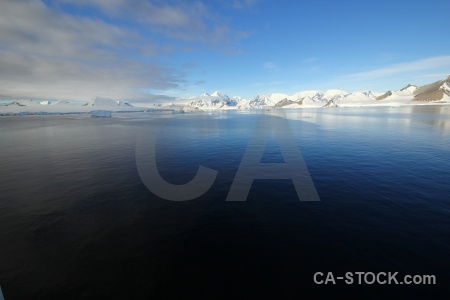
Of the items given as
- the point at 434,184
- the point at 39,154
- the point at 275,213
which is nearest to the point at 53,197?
the point at 275,213

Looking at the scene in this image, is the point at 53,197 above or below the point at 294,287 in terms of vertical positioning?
above

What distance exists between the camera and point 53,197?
70.3 ft

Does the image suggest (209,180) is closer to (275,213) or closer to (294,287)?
(275,213)

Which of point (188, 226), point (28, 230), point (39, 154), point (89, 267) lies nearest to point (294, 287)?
point (188, 226)

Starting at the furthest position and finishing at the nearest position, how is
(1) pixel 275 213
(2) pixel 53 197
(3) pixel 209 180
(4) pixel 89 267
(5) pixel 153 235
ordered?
1. (3) pixel 209 180
2. (2) pixel 53 197
3. (1) pixel 275 213
4. (5) pixel 153 235
5. (4) pixel 89 267

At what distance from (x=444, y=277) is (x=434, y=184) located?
1631 cm

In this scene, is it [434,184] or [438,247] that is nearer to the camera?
[438,247]

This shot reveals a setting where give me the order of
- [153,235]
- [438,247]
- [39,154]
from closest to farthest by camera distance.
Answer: [438,247] < [153,235] < [39,154]

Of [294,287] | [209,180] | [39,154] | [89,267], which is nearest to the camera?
[294,287]

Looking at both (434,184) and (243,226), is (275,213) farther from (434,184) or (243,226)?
(434,184)

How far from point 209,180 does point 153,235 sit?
11.6 m

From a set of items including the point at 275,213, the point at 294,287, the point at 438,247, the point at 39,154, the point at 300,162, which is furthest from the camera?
the point at 39,154

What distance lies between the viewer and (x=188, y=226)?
16031mm

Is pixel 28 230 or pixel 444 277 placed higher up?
pixel 28 230
